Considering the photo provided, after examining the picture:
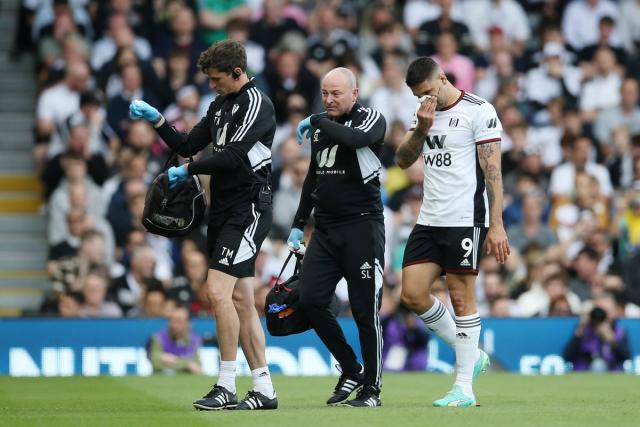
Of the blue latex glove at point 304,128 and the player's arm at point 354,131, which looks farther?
the blue latex glove at point 304,128

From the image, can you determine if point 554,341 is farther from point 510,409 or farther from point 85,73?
point 85,73

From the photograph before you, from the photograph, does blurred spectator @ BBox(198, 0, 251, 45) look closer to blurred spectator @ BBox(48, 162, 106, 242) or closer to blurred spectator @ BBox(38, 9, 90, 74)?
blurred spectator @ BBox(38, 9, 90, 74)

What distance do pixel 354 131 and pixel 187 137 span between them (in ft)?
4.31

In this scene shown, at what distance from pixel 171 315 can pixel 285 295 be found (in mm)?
4442

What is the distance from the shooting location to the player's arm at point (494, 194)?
33.3ft

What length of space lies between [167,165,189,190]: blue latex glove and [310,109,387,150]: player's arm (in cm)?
98

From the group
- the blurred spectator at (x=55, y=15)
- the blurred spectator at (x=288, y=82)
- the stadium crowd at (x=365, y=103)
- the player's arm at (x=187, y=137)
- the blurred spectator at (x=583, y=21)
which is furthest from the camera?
the blurred spectator at (x=583, y=21)

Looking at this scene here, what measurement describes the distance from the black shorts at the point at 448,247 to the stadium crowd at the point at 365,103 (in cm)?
505

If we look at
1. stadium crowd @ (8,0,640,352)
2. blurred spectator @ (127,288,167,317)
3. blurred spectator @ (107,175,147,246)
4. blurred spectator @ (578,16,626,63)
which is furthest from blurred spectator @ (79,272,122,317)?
blurred spectator @ (578,16,626,63)

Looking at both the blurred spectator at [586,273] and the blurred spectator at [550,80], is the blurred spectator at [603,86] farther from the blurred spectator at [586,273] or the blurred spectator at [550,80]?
the blurred spectator at [586,273]

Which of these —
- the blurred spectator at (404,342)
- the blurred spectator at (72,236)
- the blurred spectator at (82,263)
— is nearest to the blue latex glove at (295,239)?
the blurred spectator at (404,342)

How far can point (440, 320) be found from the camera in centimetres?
1071

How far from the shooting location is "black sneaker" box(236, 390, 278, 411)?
10320mm

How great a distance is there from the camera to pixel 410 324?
51.0ft
